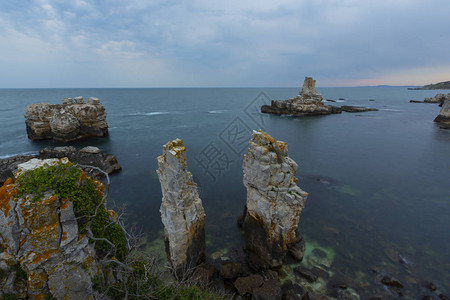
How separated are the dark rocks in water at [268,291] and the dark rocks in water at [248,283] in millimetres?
336

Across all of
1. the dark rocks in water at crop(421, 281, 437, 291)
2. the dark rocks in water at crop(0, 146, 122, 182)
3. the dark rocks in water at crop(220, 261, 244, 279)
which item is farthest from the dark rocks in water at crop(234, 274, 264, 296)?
the dark rocks in water at crop(0, 146, 122, 182)

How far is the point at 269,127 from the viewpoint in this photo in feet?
226

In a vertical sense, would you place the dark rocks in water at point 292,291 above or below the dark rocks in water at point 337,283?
above

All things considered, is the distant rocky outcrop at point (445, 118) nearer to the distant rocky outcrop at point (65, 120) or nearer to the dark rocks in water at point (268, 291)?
the dark rocks in water at point (268, 291)

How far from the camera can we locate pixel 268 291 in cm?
1358

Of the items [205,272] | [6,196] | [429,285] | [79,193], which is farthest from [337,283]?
[6,196]

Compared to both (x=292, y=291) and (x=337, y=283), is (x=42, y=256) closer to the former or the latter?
(x=292, y=291)

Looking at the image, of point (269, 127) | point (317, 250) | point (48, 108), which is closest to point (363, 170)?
point (317, 250)

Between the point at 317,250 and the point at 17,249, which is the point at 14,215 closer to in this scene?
the point at 17,249

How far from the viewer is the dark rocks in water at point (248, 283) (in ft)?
45.7

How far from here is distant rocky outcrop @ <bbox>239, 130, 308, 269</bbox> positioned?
16.0 metres

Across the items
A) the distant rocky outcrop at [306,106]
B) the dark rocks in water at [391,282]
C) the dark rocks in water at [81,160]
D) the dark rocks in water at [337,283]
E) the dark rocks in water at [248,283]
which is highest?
the distant rocky outcrop at [306,106]

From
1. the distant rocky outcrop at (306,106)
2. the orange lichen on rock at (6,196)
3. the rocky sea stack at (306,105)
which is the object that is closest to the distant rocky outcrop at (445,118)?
the distant rocky outcrop at (306,106)

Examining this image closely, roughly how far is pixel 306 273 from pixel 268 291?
3631 mm
